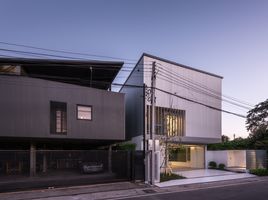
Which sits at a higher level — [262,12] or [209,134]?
[262,12]

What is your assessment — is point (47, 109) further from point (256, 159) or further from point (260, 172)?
point (256, 159)

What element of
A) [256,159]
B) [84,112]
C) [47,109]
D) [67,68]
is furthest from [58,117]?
[256,159]

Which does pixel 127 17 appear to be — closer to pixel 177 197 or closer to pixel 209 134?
pixel 177 197

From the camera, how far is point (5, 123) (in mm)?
21375

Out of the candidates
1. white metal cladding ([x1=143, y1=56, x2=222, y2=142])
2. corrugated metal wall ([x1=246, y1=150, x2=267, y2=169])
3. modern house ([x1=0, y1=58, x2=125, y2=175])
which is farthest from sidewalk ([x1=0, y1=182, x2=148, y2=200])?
corrugated metal wall ([x1=246, y1=150, x2=267, y2=169])

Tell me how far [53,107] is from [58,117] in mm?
800

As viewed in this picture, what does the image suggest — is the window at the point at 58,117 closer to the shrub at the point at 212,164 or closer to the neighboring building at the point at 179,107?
the neighboring building at the point at 179,107

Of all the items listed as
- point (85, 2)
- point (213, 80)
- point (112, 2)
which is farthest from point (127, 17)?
point (213, 80)

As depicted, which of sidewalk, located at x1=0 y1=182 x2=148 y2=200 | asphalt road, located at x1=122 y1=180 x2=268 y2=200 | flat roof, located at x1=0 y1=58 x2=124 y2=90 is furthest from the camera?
flat roof, located at x1=0 y1=58 x2=124 y2=90

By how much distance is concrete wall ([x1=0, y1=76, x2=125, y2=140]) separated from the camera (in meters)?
21.7

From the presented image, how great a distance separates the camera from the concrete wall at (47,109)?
2166 cm

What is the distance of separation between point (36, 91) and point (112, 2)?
8.45 m

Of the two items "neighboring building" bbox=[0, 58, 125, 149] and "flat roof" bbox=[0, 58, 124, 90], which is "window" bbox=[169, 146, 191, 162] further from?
"neighboring building" bbox=[0, 58, 125, 149]

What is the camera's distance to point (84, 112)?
979 inches
